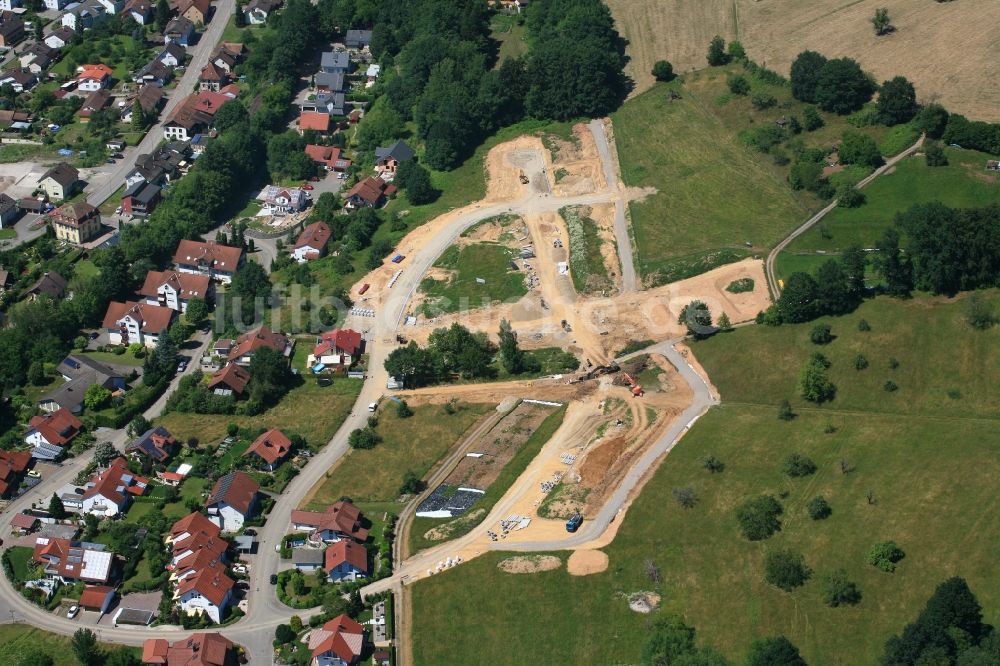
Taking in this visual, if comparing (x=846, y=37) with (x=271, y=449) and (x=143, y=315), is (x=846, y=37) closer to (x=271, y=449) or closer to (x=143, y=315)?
(x=271, y=449)

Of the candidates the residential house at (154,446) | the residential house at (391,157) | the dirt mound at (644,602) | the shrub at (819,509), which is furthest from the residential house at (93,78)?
the shrub at (819,509)

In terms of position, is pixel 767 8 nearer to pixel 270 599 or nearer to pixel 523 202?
pixel 523 202

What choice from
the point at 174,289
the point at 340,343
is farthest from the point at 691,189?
the point at 174,289

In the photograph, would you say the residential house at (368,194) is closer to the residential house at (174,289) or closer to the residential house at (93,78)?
the residential house at (174,289)

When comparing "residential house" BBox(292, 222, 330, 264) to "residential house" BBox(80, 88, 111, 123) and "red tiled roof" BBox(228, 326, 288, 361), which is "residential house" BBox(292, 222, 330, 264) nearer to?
"red tiled roof" BBox(228, 326, 288, 361)

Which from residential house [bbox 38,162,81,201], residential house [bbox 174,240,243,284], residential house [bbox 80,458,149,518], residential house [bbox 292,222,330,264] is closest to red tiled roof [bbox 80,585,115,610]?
residential house [bbox 80,458,149,518]

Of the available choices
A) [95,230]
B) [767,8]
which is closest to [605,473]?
[95,230]
